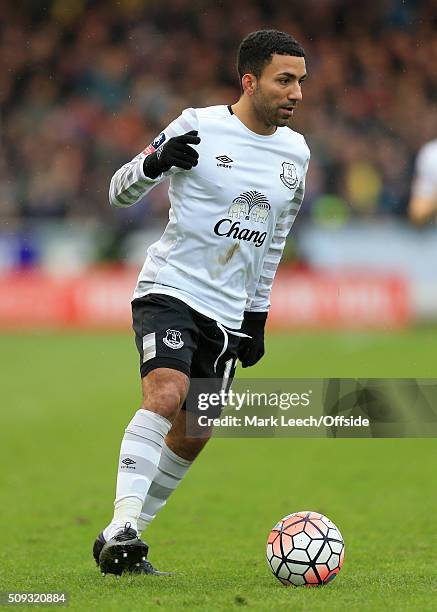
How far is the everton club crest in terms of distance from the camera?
527 centimetres

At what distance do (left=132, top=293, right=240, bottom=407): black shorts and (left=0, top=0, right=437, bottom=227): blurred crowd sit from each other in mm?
14017

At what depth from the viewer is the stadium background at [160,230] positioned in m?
8.24

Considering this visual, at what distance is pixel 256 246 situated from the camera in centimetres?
523

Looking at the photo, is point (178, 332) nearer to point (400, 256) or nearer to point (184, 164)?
point (184, 164)

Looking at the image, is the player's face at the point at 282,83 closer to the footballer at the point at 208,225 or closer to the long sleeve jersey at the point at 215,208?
the footballer at the point at 208,225

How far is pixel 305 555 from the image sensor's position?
186 inches

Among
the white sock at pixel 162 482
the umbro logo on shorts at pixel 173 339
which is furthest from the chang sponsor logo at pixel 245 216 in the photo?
the white sock at pixel 162 482

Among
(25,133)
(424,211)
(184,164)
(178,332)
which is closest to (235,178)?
(184,164)

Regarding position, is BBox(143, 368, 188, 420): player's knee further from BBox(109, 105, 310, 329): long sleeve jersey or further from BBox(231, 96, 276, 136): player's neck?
BBox(231, 96, 276, 136): player's neck

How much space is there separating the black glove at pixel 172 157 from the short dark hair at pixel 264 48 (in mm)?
433

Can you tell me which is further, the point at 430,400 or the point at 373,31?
the point at 373,31

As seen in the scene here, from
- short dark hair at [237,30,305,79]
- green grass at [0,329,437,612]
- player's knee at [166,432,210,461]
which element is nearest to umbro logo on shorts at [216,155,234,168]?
short dark hair at [237,30,305,79]

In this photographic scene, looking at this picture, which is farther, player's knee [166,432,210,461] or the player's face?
player's knee [166,432,210,461]

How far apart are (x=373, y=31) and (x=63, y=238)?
7031 mm
